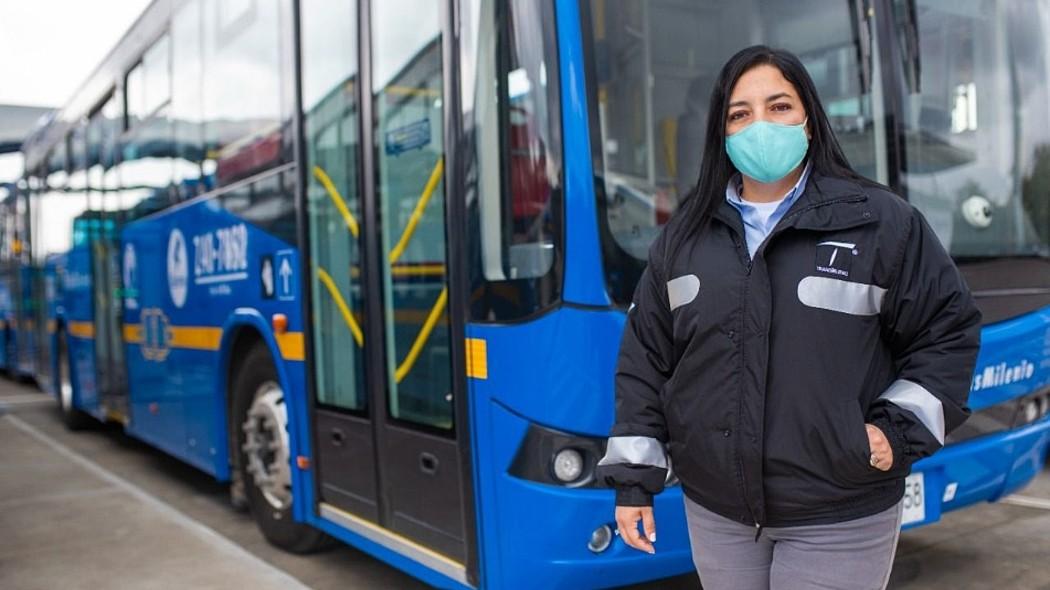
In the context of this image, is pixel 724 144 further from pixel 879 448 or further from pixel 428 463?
pixel 428 463

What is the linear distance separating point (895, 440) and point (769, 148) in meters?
0.63

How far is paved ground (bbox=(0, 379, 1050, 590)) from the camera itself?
4512 millimetres

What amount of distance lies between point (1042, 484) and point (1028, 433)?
2419 mm

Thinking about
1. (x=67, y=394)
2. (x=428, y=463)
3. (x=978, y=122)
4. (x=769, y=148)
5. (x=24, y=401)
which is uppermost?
(x=978, y=122)

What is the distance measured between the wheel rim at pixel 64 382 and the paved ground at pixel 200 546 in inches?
103

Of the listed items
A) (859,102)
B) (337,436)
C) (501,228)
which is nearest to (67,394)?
(337,436)

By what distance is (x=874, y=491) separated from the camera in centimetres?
200

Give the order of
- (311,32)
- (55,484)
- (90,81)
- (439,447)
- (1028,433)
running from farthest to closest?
(90,81)
(55,484)
(311,32)
(1028,433)
(439,447)

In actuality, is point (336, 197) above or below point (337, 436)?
above

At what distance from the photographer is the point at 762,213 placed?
7.02ft

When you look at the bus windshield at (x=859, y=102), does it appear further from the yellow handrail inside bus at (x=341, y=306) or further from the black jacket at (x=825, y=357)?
the yellow handrail inside bus at (x=341, y=306)

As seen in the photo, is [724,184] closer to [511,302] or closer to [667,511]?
[511,302]

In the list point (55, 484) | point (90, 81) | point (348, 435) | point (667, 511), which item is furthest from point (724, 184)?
point (90, 81)

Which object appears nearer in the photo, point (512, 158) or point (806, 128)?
point (806, 128)
